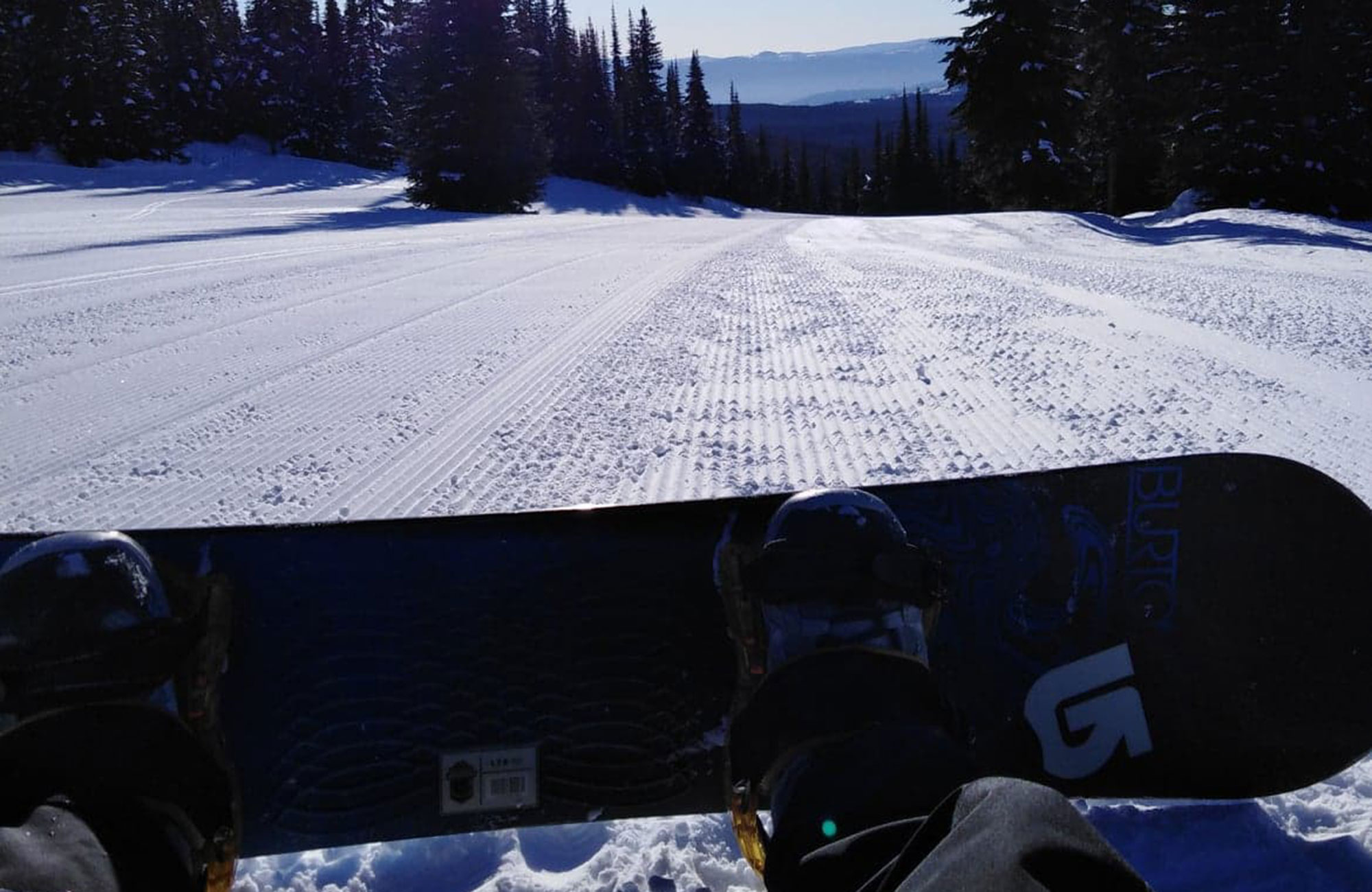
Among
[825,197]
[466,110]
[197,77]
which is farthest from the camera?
[825,197]

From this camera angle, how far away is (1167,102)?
18312mm

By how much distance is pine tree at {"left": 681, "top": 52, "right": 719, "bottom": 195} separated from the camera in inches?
1795

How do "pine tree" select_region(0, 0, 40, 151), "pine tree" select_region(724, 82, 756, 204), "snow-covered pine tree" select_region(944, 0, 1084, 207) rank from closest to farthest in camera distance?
"snow-covered pine tree" select_region(944, 0, 1084, 207) < "pine tree" select_region(0, 0, 40, 151) < "pine tree" select_region(724, 82, 756, 204)

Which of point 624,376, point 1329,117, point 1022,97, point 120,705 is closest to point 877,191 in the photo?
point 1022,97

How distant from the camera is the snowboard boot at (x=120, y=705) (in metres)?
1.27

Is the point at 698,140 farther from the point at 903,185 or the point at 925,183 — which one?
the point at 925,183

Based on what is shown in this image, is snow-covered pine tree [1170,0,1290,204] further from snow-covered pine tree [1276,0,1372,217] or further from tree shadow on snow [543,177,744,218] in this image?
tree shadow on snow [543,177,744,218]

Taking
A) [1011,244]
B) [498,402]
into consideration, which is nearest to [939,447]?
[498,402]

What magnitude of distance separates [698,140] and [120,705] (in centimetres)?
4884

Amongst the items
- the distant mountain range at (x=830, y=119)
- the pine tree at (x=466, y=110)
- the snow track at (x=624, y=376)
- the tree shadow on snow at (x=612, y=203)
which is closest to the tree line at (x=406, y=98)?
the pine tree at (x=466, y=110)

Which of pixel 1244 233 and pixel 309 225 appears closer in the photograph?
pixel 1244 233

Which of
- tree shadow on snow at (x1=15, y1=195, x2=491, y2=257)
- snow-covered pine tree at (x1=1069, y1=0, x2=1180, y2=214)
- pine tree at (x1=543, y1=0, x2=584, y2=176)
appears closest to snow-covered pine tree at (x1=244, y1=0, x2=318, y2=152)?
pine tree at (x1=543, y1=0, x2=584, y2=176)

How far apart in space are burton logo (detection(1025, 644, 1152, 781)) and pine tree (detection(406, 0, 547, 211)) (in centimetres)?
2170

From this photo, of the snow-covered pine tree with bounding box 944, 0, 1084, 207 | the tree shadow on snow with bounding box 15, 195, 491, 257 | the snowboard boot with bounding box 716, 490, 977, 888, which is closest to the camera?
the snowboard boot with bounding box 716, 490, 977, 888
